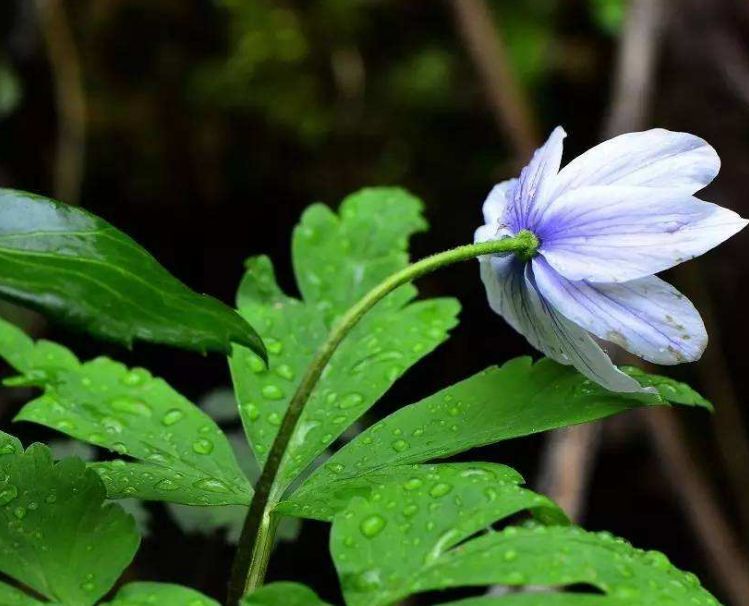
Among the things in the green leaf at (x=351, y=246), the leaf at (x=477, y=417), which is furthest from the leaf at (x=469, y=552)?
the green leaf at (x=351, y=246)

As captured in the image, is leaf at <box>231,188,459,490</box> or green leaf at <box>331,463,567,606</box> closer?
green leaf at <box>331,463,567,606</box>

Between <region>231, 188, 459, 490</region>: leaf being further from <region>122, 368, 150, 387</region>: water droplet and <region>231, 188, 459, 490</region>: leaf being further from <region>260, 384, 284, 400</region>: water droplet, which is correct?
<region>122, 368, 150, 387</region>: water droplet

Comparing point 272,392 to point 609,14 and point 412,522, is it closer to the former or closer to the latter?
point 412,522

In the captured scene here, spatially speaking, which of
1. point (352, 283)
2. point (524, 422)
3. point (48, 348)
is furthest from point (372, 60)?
point (524, 422)

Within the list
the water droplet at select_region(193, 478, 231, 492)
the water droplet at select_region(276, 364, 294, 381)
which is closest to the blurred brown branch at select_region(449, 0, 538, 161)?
the water droplet at select_region(276, 364, 294, 381)

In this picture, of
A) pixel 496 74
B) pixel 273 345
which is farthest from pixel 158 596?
pixel 496 74

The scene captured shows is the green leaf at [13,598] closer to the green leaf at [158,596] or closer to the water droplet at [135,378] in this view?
the green leaf at [158,596]

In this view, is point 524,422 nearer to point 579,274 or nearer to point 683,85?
point 579,274
